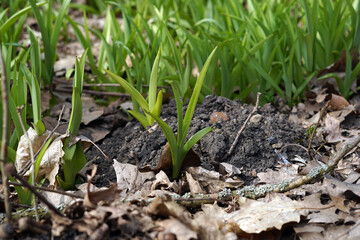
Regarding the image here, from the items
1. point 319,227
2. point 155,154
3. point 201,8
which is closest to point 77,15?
point 201,8

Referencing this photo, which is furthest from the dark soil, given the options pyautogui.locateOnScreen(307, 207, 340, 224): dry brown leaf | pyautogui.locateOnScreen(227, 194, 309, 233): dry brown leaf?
pyautogui.locateOnScreen(307, 207, 340, 224): dry brown leaf

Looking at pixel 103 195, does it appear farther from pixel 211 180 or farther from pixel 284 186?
pixel 284 186

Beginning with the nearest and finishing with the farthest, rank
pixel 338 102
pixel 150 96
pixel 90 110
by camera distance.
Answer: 1. pixel 150 96
2. pixel 338 102
3. pixel 90 110

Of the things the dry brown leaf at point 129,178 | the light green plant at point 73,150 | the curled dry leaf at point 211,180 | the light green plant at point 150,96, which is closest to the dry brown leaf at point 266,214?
the curled dry leaf at point 211,180

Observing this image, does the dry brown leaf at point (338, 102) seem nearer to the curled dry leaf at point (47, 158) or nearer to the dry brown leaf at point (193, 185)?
the dry brown leaf at point (193, 185)

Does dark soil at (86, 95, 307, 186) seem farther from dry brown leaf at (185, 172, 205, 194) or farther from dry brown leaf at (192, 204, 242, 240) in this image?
dry brown leaf at (192, 204, 242, 240)

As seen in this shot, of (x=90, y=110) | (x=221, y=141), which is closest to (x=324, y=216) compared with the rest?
(x=221, y=141)
